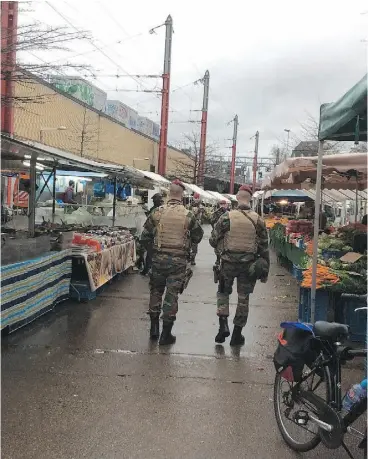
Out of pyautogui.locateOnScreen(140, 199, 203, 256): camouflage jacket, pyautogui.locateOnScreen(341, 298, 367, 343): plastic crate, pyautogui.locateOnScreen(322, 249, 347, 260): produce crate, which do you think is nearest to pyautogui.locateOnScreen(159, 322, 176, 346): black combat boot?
pyautogui.locateOnScreen(140, 199, 203, 256): camouflage jacket

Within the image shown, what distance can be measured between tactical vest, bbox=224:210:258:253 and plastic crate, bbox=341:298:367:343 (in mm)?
1617

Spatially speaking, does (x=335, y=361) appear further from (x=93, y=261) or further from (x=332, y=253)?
(x=332, y=253)

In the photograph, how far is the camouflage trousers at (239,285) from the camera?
5.77 m

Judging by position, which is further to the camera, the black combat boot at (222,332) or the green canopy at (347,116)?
the black combat boot at (222,332)

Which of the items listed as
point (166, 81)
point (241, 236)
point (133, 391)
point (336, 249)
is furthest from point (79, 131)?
point (133, 391)

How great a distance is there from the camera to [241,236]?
5.73 metres

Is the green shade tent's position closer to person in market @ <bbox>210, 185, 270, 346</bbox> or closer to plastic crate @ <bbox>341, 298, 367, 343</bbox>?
person in market @ <bbox>210, 185, 270, 346</bbox>

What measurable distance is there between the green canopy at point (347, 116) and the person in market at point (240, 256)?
4.35ft

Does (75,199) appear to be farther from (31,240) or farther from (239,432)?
(239,432)

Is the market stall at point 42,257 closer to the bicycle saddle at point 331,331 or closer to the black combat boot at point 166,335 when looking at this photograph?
the black combat boot at point 166,335

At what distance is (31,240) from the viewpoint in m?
6.45

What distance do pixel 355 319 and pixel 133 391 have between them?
11.0ft

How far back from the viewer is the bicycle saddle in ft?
10.3

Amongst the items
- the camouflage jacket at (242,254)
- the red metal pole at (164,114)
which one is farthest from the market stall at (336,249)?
the red metal pole at (164,114)
